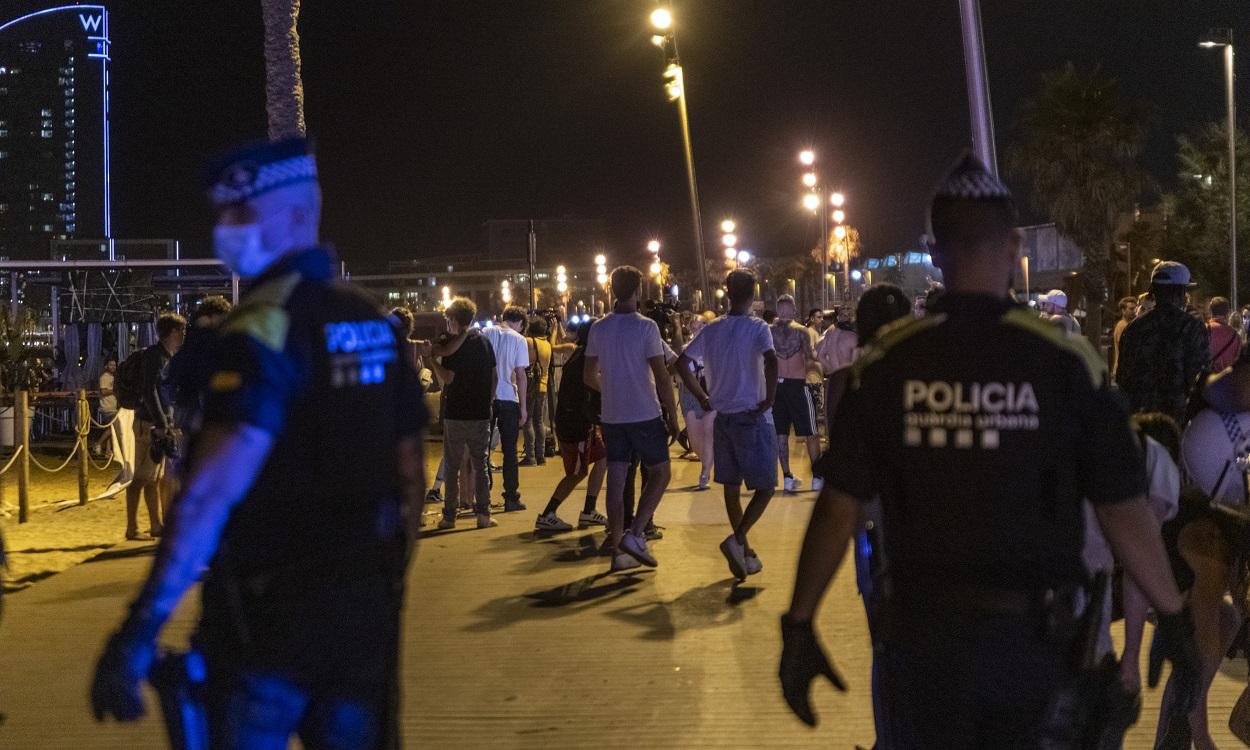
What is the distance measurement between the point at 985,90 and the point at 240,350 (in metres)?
8.00

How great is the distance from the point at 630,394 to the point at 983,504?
6718 millimetres

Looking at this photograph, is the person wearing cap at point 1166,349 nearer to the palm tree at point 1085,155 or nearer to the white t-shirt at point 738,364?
the white t-shirt at point 738,364

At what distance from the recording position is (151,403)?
11.4m

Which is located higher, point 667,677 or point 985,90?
point 985,90

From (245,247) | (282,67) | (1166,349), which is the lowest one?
(1166,349)

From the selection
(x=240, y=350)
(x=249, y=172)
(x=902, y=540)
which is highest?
(x=249, y=172)

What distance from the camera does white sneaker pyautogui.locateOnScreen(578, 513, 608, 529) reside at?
12.3 metres

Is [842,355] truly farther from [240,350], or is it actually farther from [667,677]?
[240,350]

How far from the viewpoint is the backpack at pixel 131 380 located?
11.8m

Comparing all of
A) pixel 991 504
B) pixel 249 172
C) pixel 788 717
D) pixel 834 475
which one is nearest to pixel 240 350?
pixel 249 172

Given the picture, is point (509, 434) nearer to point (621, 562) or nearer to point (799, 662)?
point (621, 562)

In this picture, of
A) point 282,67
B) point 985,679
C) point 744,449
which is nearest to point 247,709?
point 985,679

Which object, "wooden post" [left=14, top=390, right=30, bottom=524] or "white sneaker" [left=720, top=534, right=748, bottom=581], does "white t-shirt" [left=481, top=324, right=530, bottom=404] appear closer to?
"white sneaker" [left=720, top=534, right=748, bottom=581]

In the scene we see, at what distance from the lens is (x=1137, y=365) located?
799 centimetres
